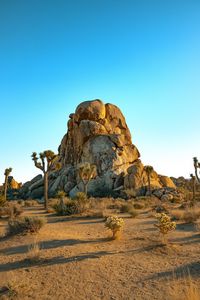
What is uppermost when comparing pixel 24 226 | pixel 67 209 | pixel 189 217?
pixel 67 209

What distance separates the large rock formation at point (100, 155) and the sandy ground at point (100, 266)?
90.1ft

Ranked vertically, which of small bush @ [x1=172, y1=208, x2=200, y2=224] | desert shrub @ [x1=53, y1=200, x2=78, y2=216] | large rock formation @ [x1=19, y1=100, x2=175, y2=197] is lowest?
small bush @ [x1=172, y1=208, x2=200, y2=224]

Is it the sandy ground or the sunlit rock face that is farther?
the sunlit rock face

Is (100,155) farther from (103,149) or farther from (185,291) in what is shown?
(185,291)

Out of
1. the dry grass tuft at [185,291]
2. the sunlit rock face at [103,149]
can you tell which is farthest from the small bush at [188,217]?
the sunlit rock face at [103,149]

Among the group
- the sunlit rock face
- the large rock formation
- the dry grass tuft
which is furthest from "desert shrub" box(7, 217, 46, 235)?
the sunlit rock face

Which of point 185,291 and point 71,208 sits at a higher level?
point 71,208

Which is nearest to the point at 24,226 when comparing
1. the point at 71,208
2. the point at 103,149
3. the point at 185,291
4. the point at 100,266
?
the point at 100,266

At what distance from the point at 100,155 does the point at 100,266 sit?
118 feet

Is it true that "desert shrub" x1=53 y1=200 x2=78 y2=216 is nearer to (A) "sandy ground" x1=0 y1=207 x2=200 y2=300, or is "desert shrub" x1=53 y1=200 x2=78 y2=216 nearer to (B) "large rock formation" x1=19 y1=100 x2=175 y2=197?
(A) "sandy ground" x1=0 y1=207 x2=200 y2=300

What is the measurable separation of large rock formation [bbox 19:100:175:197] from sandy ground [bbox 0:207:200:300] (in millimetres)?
27456

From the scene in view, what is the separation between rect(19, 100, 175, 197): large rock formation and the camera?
39975 mm

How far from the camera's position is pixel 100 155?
43.5m

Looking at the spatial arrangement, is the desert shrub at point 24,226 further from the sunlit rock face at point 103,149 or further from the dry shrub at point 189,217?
the sunlit rock face at point 103,149
